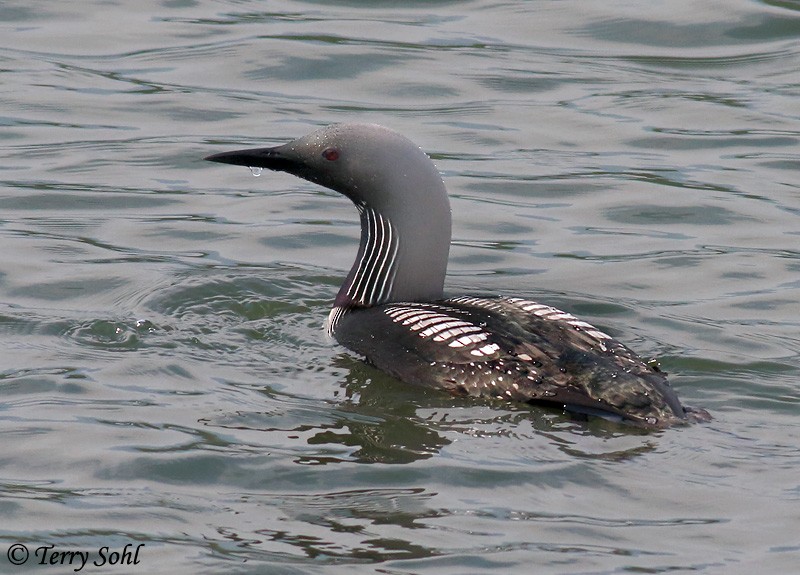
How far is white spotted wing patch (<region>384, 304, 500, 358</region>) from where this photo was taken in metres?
5.53

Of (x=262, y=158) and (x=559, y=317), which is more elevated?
(x=262, y=158)

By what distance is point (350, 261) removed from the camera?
24.5 ft

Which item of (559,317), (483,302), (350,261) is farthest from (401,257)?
(350,261)

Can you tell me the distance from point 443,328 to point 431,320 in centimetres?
10

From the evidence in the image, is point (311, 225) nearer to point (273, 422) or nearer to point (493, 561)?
point (273, 422)

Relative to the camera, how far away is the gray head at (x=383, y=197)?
6188 mm

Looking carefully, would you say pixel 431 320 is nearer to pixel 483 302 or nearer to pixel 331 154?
pixel 483 302

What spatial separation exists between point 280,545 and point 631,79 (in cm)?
660

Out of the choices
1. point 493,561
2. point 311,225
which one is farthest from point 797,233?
point 493,561

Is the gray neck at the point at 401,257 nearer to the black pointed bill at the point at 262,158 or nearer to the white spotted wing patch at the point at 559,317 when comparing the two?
the black pointed bill at the point at 262,158

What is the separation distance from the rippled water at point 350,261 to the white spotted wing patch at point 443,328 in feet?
0.65

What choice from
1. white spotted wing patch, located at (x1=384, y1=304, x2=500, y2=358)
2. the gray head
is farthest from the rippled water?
the gray head

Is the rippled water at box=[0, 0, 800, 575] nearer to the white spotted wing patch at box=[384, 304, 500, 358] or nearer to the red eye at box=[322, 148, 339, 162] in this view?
the white spotted wing patch at box=[384, 304, 500, 358]

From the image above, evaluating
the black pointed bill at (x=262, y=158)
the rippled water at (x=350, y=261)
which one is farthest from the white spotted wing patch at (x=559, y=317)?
the black pointed bill at (x=262, y=158)
